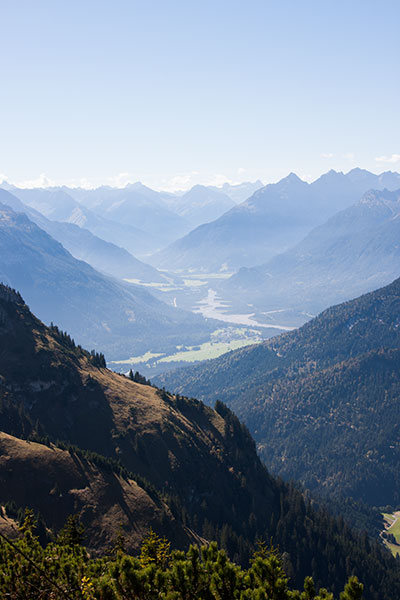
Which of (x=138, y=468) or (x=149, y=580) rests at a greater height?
(x=149, y=580)

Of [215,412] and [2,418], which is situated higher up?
[2,418]

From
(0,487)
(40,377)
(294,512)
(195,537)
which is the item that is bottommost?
(294,512)

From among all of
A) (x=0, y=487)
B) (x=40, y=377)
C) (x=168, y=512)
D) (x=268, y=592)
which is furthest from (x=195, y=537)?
(x=268, y=592)

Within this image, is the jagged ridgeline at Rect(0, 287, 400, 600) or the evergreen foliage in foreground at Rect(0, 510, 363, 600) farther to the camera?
the jagged ridgeline at Rect(0, 287, 400, 600)

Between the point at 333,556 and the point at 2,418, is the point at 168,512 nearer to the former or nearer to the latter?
the point at 2,418

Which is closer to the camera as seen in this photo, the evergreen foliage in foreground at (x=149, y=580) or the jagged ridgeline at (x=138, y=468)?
the evergreen foliage in foreground at (x=149, y=580)
